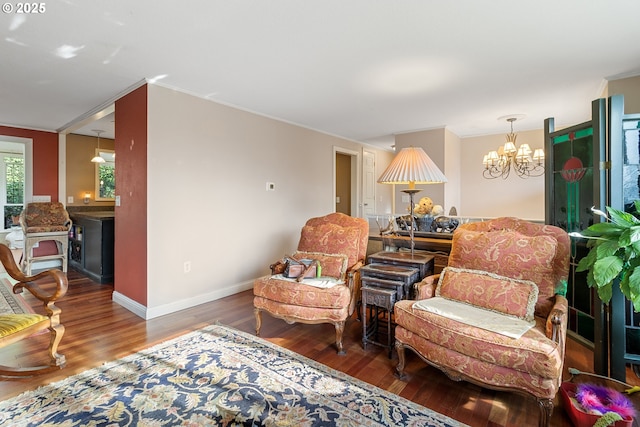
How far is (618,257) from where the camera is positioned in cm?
172

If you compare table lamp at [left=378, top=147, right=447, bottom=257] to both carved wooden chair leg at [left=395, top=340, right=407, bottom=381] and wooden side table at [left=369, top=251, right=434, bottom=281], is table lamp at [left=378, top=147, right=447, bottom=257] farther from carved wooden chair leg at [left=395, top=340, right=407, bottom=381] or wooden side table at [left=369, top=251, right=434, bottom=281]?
carved wooden chair leg at [left=395, top=340, right=407, bottom=381]

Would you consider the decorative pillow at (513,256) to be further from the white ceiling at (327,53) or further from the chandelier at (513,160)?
the chandelier at (513,160)

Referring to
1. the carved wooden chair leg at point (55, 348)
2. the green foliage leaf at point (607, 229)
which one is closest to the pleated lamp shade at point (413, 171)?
the green foliage leaf at point (607, 229)

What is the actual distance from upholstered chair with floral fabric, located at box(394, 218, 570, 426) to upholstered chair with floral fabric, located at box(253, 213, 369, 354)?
552 millimetres

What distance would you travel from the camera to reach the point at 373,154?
22.2 feet

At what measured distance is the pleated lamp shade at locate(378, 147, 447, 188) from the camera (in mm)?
2514

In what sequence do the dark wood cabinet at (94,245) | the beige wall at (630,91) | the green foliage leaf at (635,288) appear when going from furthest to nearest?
the dark wood cabinet at (94,245), the beige wall at (630,91), the green foliage leaf at (635,288)

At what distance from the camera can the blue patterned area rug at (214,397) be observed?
5.44ft

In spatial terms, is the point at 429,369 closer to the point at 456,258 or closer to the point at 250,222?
the point at 456,258

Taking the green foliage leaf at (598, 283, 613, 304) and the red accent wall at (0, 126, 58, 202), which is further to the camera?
the red accent wall at (0, 126, 58, 202)

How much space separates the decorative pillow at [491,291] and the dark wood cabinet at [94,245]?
169 inches

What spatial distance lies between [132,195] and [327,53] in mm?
2480

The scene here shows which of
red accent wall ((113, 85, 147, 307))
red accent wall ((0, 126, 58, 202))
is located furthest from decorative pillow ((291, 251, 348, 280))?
red accent wall ((0, 126, 58, 202))

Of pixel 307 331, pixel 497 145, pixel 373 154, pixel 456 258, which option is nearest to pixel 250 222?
pixel 307 331
